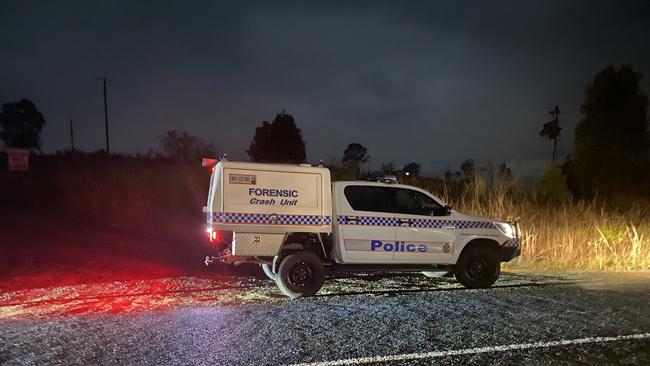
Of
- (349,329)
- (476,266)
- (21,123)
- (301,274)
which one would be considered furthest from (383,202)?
(21,123)

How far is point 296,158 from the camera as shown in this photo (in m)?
40.1

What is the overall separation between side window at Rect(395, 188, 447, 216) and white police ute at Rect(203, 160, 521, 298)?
2 centimetres

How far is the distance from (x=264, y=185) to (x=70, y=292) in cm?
375

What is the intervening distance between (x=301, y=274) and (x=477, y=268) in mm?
3302

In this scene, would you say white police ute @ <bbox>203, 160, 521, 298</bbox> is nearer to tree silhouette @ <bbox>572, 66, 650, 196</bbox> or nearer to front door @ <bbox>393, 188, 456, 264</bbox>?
front door @ <bbox>393, 188, 456, 264</bbox>

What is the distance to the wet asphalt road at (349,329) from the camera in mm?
5551

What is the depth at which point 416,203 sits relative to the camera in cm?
989

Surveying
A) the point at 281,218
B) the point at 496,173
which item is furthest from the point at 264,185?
the point at 496,173

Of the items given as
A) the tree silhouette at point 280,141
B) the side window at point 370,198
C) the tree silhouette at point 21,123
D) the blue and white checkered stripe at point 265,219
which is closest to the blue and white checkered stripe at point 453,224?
the side window at point 370,198

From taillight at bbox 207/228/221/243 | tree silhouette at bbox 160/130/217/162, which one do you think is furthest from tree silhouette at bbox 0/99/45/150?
taillight at bbox 207/228/221/243

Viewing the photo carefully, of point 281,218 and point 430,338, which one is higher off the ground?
point 281,218

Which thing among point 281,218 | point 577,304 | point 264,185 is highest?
point 264,185

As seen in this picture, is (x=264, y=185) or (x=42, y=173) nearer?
(x=264, y=185)

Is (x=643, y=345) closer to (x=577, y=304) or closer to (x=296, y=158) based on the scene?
(x=577, y=304)
